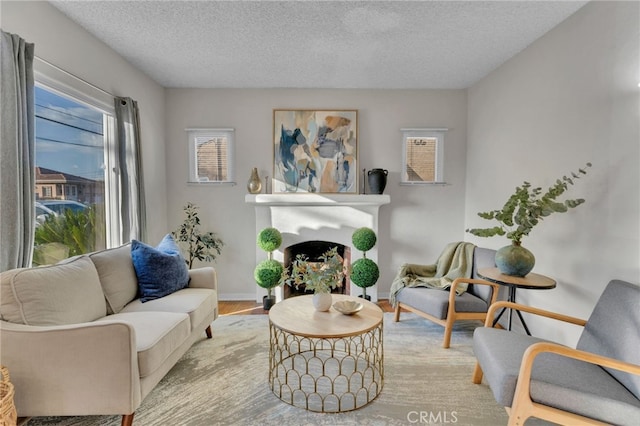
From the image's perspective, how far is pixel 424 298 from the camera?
9.41ft

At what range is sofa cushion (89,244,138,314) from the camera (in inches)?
88.7

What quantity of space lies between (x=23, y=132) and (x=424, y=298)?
3180mm

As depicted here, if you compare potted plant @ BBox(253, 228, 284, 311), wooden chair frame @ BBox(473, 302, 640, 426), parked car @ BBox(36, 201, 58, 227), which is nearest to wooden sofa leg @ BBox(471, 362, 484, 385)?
wooden chair frame @ BBox(473, 302, 640, 426)

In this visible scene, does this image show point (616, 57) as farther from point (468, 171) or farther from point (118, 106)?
point (118, 106)

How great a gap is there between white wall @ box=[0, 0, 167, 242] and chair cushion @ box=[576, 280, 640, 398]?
3.91 metres

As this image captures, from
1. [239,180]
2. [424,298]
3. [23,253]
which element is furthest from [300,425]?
[239,180]

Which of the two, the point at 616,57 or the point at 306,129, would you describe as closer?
the point at 616,57

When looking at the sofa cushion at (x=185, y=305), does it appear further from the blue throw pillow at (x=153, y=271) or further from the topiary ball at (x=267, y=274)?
the topiary ball at (x=267, y=274)

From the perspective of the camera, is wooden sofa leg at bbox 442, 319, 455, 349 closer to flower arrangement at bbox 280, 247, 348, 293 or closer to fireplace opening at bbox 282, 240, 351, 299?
flower arrangement at bbox 280, 247, 348, 293

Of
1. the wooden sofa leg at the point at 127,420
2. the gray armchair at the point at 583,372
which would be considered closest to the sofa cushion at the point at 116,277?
the wooden sofa leg at the point at 127,420

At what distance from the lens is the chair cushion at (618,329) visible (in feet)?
5.12

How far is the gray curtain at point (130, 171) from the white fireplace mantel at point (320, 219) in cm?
121

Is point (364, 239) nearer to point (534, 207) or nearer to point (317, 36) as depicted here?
point (534, 207)

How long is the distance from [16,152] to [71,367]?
4.23ft
